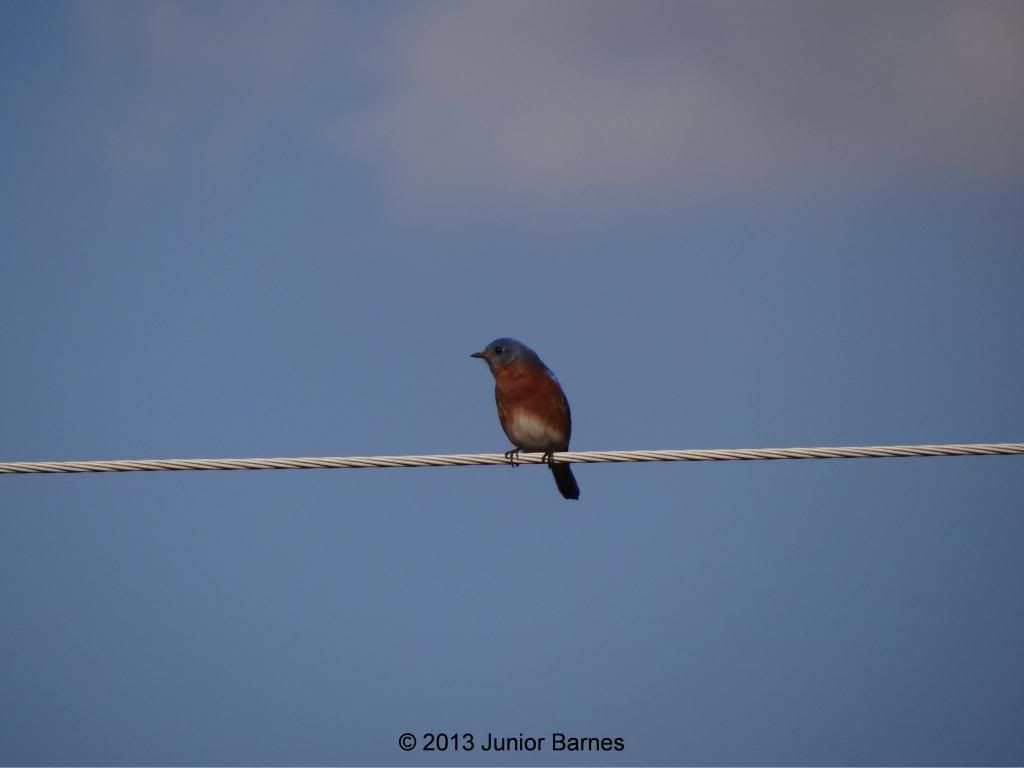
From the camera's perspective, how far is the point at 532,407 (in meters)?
7.99

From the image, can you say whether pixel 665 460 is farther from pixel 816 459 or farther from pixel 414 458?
pixel 414 458

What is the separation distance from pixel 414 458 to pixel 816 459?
1904 mm

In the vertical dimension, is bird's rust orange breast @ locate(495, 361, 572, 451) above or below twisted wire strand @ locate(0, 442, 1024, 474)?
above

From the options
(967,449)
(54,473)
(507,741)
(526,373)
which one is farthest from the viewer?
(526,373)

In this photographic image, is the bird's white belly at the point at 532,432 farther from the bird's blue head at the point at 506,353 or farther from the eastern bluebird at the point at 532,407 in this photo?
the bird's blue head at the point at 506,353

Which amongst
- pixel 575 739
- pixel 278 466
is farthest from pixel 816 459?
pixel 575 739

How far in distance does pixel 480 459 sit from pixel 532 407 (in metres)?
2.35

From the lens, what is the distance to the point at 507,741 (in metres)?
7.46

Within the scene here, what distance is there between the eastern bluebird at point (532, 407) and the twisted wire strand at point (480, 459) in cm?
217

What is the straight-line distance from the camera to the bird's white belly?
7957 millimetres

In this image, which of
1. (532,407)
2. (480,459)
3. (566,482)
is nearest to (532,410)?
(532,407)

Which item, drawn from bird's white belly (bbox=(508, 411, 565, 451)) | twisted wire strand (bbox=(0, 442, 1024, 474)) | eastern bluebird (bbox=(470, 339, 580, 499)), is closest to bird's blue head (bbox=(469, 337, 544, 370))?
eastern bluebird (bbox=(470, 339, 580, 499))

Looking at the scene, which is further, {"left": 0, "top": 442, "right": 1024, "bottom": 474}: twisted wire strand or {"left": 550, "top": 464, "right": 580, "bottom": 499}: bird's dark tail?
{"left": 550, "top": 464, "right": 580, "bottom": 499}: bird's dark tail

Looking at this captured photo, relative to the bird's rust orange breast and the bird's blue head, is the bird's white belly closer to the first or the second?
the bird's rust orange breast
